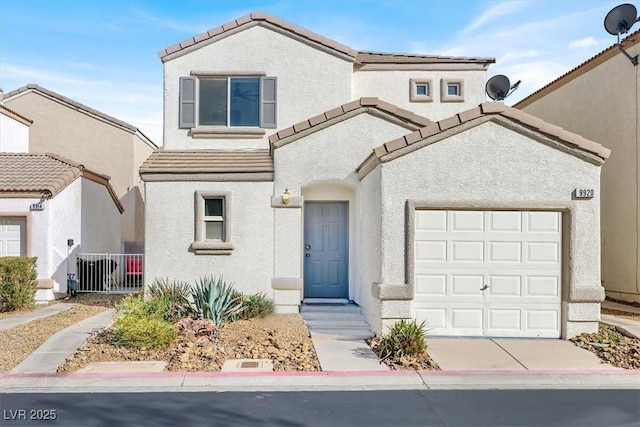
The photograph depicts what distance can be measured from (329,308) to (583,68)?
10815 millimetres

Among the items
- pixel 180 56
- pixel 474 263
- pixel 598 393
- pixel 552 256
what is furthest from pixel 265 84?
pixel 598 393

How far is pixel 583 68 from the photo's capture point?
1480 cm

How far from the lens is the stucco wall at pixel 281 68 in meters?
13.6

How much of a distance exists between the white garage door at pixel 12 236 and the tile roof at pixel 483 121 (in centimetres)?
1060

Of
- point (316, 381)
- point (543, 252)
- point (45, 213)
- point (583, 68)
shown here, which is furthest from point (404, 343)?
point (583, 68)

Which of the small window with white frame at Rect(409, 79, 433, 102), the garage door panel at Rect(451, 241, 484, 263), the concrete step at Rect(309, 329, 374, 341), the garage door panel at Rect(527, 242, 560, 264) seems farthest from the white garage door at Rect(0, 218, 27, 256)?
the garage door panel at Rect(527, 242, 560, 264)

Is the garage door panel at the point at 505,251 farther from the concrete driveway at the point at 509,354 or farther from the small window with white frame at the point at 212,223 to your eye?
the small window with white frame at the point at 212,223

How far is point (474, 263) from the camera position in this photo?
9562 millimetres

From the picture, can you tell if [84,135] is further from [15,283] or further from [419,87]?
[419,87]

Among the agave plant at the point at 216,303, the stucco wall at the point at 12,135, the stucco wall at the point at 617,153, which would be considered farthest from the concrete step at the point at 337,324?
the stucco wall at the point at 12,135

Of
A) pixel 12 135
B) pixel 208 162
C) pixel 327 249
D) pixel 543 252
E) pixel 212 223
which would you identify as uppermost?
pixel 12 135

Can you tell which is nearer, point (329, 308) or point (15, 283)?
point (329, 308)

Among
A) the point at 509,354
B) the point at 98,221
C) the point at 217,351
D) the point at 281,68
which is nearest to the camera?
the point at 217,351

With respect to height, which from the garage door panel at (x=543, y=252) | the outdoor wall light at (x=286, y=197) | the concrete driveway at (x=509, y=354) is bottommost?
the concrete driveway at (x=509, y=354)
